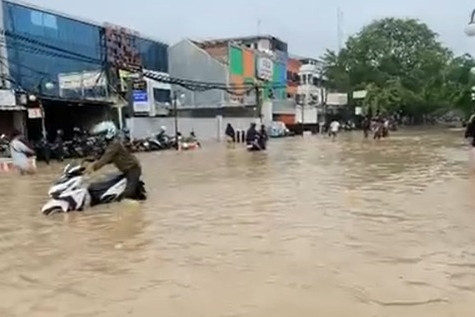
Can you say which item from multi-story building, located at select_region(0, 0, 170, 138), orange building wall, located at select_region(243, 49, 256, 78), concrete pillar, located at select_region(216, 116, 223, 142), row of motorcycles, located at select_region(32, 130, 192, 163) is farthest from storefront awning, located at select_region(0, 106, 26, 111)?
orange building wall, located at select_region(243, 49, 256, 78)

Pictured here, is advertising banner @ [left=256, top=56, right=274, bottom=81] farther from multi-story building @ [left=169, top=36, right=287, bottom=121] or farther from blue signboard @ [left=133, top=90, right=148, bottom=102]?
blue signboard @ [left=133, top=90, right=148, bottom=102]

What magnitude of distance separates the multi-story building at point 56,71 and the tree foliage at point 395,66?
3145 cm

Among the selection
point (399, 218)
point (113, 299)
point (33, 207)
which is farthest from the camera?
point (33, 207)

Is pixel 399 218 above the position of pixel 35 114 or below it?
below

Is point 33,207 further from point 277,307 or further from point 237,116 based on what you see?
point 237,116

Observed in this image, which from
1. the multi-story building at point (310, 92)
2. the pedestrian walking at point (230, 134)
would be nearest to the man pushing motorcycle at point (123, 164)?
the pedestrian walking at point (230, 134)

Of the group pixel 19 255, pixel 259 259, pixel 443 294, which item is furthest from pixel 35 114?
pixel 443 294

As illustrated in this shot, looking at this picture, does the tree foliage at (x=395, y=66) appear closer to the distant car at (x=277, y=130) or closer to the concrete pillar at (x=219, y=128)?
the distant car at (x=277, y=130)

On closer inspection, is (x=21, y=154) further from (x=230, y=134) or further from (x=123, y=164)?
(x=230, y=134)

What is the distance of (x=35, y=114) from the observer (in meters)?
23.0

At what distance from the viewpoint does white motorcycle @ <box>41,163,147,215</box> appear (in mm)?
9258

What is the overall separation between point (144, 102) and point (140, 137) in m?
3.80

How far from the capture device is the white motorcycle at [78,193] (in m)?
9.26

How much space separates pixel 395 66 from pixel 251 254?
61177mm
